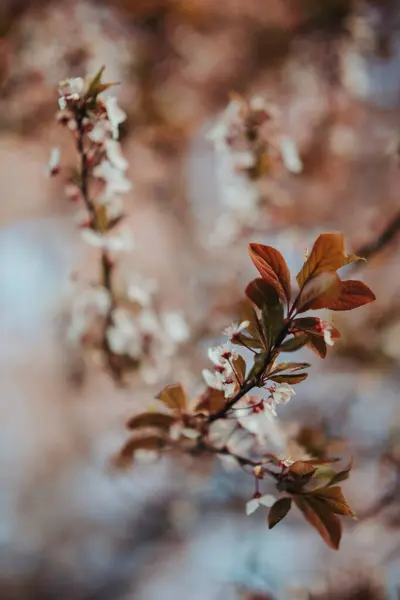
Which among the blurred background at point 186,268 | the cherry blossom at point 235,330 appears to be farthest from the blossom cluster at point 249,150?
the cherry blossom at point 235,330

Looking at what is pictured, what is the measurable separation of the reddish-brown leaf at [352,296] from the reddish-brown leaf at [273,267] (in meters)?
0.03

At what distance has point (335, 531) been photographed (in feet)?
1.36

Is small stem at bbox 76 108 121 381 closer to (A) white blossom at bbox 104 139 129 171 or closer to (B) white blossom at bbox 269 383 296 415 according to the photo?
(A) white blossom at bbox 104 139 129 171

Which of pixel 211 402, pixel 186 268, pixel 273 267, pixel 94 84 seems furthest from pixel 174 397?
pixel 186 268

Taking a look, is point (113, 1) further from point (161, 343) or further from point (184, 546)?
point (184, 546)

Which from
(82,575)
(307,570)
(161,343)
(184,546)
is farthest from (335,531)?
(82,575)

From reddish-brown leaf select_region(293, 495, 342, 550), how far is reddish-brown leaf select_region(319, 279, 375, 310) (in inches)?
5.9

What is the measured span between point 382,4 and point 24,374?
93 cm

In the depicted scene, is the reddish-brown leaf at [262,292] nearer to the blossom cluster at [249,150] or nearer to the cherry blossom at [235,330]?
the cherry blossom at [235,330]

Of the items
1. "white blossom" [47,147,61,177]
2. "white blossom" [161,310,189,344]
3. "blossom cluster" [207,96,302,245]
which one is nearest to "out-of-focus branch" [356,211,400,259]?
"blossom cluster" [207,96,302,245]

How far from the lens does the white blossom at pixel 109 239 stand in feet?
1.69

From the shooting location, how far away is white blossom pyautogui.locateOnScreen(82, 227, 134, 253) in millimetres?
514

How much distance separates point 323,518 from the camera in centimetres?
42

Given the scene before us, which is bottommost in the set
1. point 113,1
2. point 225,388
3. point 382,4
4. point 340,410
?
point 225,388
